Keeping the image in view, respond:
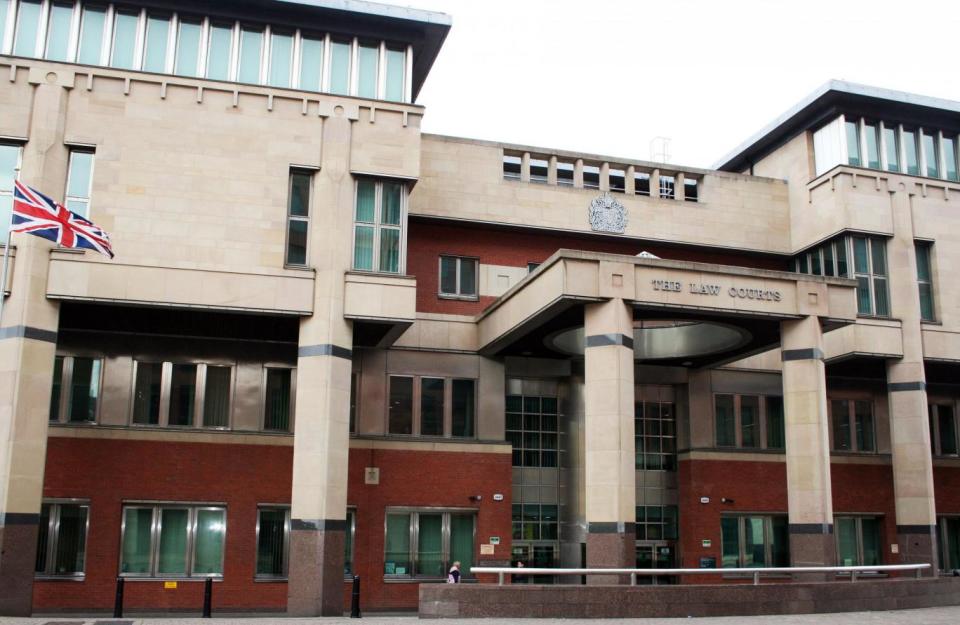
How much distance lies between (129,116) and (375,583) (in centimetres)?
1470

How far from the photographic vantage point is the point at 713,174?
111 ft


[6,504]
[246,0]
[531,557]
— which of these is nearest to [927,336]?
[531,557]

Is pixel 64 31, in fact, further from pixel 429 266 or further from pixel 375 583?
pixel 375 583

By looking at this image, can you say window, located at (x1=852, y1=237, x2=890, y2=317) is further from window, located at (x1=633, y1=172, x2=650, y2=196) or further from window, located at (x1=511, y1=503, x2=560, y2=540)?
window, located at (x1=511, y1=503, x2=560, y2=540)

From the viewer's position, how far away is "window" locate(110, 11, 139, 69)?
2581cm

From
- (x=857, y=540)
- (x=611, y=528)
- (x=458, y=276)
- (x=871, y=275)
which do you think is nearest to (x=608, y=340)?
(x=611, y=528)

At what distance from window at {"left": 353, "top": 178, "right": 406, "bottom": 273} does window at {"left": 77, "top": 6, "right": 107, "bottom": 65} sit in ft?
25.4

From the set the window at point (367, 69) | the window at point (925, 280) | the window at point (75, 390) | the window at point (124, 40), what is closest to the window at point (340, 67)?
the window at point (367, 69)

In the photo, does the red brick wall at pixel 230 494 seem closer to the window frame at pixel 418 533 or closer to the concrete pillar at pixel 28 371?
the window frame at pixel 418 533

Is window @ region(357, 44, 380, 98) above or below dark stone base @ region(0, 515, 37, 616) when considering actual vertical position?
above

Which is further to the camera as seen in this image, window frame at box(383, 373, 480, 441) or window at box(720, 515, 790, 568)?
window at box(720, 515, 790, 568)

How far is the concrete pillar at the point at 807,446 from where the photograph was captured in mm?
24078

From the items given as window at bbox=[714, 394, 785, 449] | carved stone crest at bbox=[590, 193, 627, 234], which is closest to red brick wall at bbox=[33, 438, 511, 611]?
window at bbox=[714, 394, 785, 449]

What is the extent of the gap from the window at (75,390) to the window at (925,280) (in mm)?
26420
